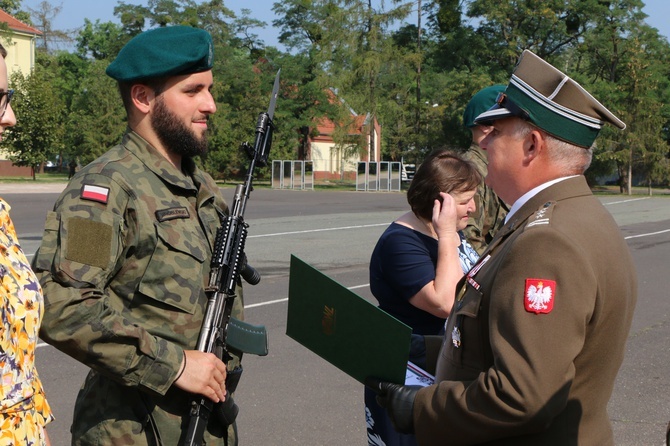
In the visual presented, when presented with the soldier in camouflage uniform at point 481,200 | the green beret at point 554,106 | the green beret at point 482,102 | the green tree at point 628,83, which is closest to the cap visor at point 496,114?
the green beret at point 554,106

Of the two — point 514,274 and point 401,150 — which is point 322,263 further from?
point 401,150

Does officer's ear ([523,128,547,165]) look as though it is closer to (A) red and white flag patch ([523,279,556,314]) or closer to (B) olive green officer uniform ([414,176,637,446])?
(B) olive green officer uniform ([414,176,637,446])

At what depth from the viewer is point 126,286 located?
2.56 meters

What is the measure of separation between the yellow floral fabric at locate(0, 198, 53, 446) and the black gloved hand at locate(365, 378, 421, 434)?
3.24 ft

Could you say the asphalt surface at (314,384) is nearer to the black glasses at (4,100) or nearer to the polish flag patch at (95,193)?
the polish flag patch at (95,193)

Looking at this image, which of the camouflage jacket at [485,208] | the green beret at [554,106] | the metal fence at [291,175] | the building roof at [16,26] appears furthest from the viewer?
the building roof at [16,26]

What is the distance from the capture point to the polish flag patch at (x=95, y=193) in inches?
99.3

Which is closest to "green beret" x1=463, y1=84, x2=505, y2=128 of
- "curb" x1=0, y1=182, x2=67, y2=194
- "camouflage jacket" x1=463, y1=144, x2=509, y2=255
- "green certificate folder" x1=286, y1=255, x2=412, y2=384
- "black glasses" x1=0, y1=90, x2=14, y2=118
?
"camouflage jacket" x1=463, y1=144, x2=509, y2=255

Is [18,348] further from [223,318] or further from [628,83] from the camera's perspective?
[628,83]

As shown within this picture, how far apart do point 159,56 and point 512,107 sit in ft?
4.13

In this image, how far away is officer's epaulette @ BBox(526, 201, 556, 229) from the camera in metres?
2.05

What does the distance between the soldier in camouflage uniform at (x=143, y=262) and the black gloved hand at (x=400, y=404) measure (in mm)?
579

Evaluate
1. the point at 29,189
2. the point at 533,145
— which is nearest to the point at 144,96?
the point at 533,145

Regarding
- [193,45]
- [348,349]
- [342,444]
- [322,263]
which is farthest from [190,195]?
[322,263]
